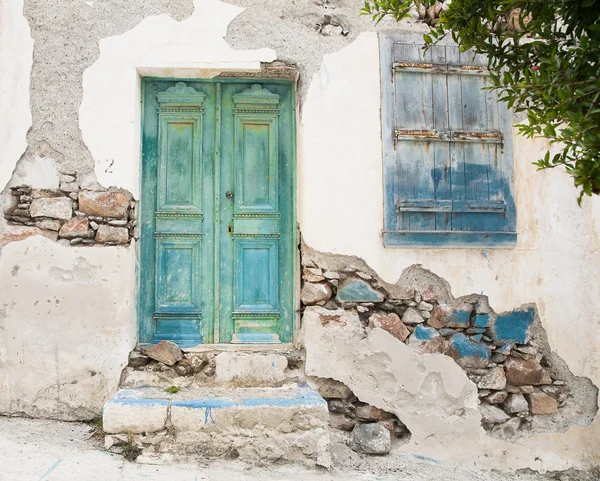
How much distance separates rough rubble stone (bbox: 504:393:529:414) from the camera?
3.98 m

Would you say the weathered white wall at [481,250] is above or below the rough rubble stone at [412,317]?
above

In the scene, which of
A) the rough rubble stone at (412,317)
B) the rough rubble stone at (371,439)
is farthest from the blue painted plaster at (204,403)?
the rough rubble stone at (412,317)

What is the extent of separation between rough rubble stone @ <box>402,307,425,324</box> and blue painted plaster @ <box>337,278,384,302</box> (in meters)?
0.19

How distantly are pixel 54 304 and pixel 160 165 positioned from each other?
1163 mm

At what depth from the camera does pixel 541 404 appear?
399 centimetres

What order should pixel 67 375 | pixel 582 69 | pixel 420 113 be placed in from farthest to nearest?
pixel 420 113 → pixel 67 375 → pixel 582 69

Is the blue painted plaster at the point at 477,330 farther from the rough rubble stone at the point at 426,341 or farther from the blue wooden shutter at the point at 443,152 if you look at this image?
the blue wooden shutter at the point at 443,152

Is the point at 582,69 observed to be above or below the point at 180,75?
below

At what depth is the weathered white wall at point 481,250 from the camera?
4000mm

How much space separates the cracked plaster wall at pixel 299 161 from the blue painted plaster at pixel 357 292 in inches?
6.3

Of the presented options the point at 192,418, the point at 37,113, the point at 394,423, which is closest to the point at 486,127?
the point at 394,423

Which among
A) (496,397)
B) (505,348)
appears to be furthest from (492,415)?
(505,348)

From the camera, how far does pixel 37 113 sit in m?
3.95

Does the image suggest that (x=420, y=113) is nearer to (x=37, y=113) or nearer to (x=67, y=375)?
A: (x=37, y=113)
